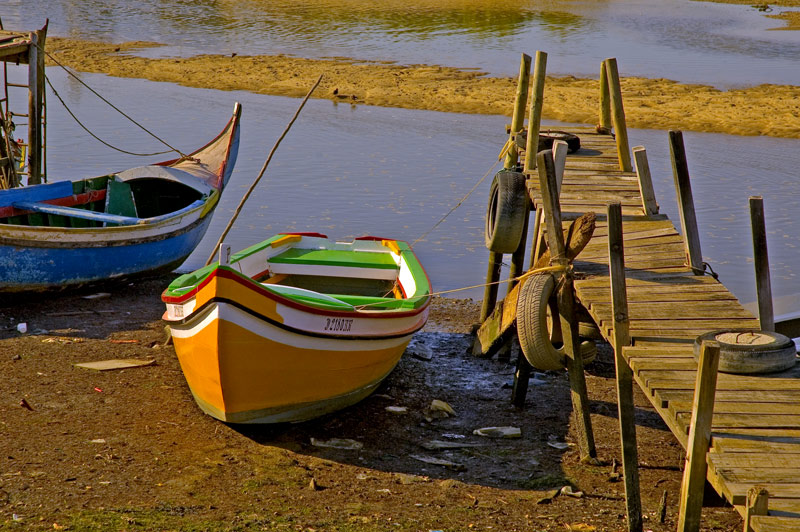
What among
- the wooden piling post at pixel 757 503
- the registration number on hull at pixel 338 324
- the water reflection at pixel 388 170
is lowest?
the water reflection at pixel 388 170

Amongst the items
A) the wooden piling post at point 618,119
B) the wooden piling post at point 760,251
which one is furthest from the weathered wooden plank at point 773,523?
the wooden piling post at point 618,119

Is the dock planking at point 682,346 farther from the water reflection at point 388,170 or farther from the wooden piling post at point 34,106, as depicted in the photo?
the wooden piling post at point 34,106

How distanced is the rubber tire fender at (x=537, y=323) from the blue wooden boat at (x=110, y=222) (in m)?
6.07

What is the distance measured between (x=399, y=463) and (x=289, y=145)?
14444mm

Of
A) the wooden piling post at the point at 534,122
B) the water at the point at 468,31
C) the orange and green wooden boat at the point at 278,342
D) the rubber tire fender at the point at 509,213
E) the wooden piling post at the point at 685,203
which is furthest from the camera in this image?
the water at the point at 468,31

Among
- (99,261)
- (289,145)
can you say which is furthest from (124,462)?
(289,145)

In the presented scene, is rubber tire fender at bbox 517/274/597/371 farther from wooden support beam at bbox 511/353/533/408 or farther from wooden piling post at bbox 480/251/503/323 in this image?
wooden piling post at bbox 480/251/503/323

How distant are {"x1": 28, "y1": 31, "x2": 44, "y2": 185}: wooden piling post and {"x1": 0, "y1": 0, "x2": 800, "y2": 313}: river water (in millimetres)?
2712

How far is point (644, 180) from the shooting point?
9078 mm

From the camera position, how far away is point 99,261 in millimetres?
11859

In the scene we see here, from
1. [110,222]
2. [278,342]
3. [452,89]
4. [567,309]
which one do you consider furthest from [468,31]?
[278,342]

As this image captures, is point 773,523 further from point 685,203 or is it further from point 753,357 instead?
point 685,203

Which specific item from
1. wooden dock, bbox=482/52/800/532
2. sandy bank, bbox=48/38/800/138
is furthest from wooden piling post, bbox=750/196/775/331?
sandy bank, bbox=48/38/800/138

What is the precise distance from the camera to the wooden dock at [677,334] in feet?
16.2
